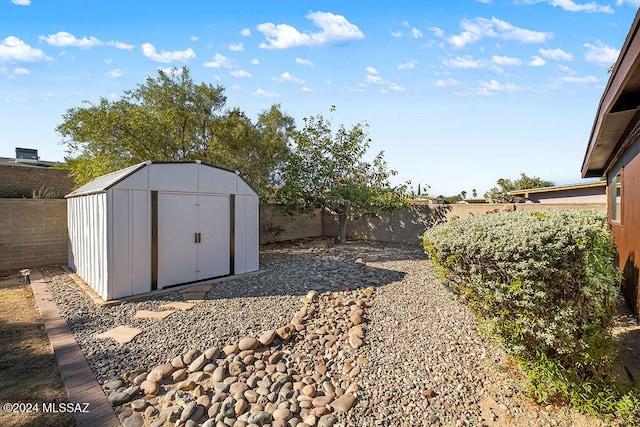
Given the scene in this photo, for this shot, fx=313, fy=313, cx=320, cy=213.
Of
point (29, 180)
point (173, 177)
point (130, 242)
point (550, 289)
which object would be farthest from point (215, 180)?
point (29, 180)

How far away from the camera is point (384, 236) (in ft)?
40.2

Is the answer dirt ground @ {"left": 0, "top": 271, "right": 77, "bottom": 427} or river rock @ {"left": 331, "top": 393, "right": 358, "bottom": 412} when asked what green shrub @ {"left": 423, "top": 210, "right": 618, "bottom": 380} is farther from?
dirt ground @ {"left": 0, "top": 271, "right": 77, "bottom": 427}

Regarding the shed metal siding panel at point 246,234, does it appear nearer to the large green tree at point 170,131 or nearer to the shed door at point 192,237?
the shed door at point 192,237

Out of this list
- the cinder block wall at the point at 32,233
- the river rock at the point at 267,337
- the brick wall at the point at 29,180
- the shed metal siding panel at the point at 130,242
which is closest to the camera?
the river rock at the point at 267,337

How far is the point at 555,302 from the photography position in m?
2.36

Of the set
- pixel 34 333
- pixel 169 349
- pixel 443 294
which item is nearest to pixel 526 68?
pixel 443 294

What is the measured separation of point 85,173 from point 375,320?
9237 millimetres

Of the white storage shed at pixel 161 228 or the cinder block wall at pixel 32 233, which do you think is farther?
the cinder block wall at pixel 32 233

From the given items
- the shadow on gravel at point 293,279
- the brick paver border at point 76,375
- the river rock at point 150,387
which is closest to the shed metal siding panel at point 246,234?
the shadow on gravel at point 293,279

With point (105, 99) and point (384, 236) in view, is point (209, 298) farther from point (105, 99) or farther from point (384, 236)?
point (384, 236)

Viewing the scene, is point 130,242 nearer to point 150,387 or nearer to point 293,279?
point 293,279

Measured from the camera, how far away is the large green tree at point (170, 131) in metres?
8.27

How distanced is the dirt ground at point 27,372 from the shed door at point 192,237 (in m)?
1.96

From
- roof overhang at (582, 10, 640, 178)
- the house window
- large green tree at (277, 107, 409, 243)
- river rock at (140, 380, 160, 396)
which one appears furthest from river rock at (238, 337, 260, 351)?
large green tree at (277, 107, 409, 243)
